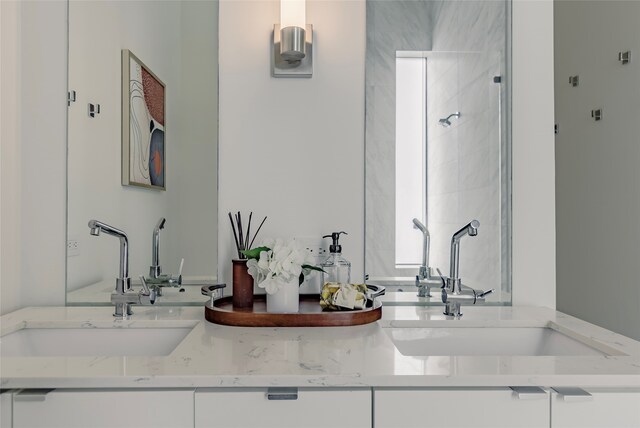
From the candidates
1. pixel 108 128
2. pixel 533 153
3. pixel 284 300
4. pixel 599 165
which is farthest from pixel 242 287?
pixel 599 165

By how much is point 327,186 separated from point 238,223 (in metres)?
0.32

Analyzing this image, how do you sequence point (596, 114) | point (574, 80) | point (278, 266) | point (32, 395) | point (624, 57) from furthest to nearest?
point (574, 80), point (596, 114), point (624, 57), point (278, 266), point (32, 395)

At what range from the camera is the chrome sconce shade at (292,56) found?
150 centimetres

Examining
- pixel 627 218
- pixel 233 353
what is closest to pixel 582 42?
pixel 627 218

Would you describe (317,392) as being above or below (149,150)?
below

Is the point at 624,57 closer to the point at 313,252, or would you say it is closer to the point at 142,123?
the point at 313,252

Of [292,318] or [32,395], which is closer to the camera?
[32,395]

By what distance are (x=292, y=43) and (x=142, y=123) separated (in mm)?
581

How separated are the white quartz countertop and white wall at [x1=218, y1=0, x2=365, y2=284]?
43cm

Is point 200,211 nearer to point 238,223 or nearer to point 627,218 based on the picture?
point 238,223

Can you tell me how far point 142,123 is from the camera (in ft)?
5.20

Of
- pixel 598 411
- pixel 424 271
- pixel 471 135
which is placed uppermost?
pixel 471 135

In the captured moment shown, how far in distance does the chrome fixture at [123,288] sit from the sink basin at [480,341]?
2.38 feet

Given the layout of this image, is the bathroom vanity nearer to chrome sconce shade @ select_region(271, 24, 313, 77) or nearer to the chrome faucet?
the chrome faucet
